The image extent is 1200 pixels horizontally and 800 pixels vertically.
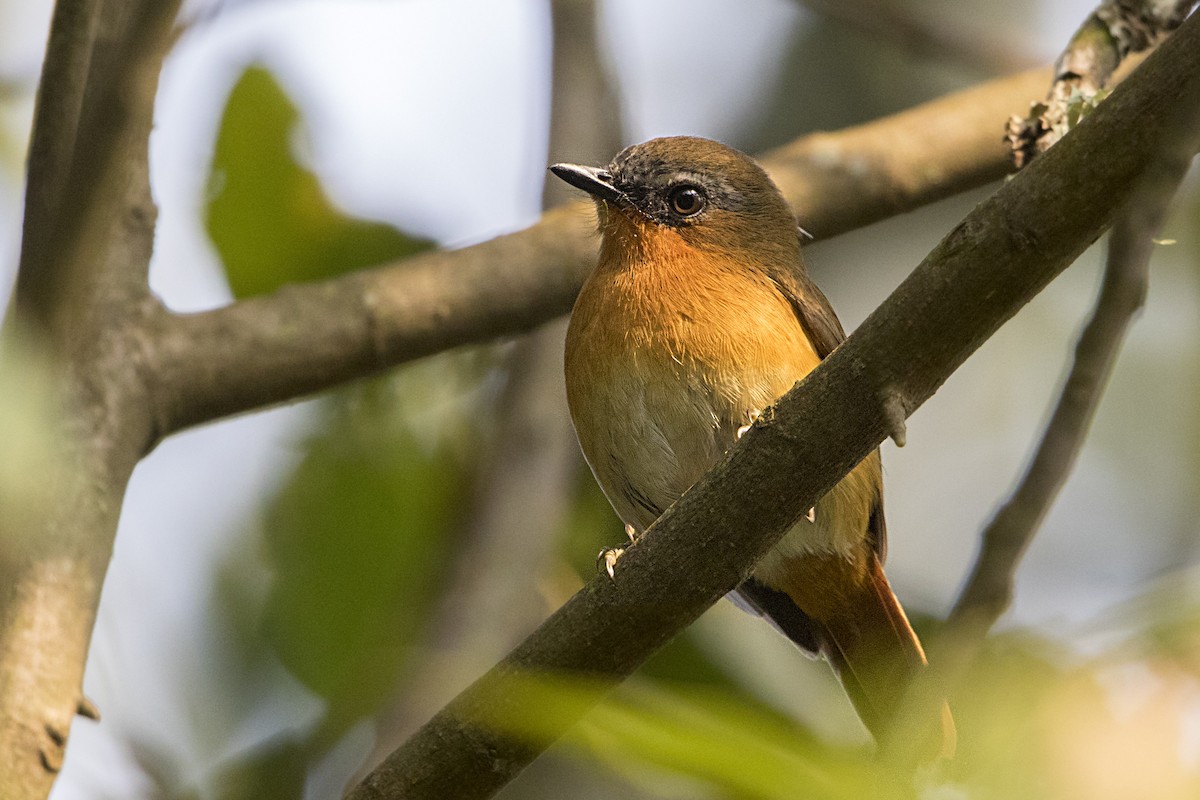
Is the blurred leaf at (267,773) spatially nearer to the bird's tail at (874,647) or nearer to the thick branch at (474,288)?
the thick branch at (474,288)

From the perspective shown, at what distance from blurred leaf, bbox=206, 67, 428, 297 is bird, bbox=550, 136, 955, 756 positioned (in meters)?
0.88

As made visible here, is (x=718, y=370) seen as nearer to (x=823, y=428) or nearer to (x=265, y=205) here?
(x=823, y=428)

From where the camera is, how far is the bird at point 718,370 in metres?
3.52

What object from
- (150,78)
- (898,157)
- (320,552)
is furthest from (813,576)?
(150,78)

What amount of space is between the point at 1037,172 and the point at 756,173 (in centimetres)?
221

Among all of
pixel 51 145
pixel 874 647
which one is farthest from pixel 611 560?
pixel 51 145

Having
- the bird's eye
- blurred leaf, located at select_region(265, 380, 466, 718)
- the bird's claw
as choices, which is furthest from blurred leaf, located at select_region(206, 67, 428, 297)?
the bird's claw

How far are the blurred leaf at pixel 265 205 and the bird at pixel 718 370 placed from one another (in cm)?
88

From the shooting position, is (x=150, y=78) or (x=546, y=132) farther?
(x=546, y=132)

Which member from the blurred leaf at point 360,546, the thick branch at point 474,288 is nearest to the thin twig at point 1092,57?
the thick branch at point 474,288

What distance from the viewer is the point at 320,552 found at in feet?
13.7

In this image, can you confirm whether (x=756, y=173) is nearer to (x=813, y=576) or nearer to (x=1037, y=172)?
(x=813, y=576)

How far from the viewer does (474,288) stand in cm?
366

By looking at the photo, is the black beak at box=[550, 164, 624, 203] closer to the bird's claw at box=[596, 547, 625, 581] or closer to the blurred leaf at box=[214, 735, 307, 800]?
the bird's claw at box=[596, 547, 625, 581]
